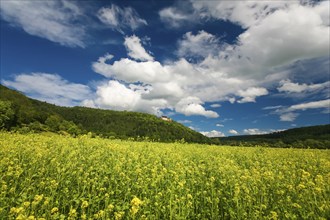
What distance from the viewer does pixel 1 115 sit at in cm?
4691

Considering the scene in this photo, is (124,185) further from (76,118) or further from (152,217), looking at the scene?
(76,118)

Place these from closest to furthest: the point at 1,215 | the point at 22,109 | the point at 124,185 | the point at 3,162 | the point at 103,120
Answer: the point at 1,215 → the point at 124,185 → the point at 3,162 → the point at 22,109 → the point at 103,120

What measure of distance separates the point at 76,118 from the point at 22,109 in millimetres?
105124

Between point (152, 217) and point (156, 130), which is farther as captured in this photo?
point (156, 130)

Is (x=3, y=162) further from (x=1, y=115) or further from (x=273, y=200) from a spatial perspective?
(x=1, y=115)

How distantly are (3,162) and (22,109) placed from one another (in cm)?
6502

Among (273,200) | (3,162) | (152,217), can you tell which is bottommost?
(152,217)

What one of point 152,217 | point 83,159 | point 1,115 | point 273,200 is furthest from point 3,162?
point 1,115

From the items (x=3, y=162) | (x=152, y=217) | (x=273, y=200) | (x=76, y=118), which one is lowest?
(x=152, y=217)

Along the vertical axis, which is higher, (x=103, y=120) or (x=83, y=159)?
(x=103, y=120)

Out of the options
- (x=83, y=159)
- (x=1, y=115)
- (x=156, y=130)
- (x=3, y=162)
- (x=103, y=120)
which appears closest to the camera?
(x=3, y=162)

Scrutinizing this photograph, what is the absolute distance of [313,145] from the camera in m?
31.6

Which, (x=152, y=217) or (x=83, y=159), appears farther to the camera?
(x=83, y=159)

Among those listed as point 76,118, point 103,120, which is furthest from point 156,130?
point 76,118
